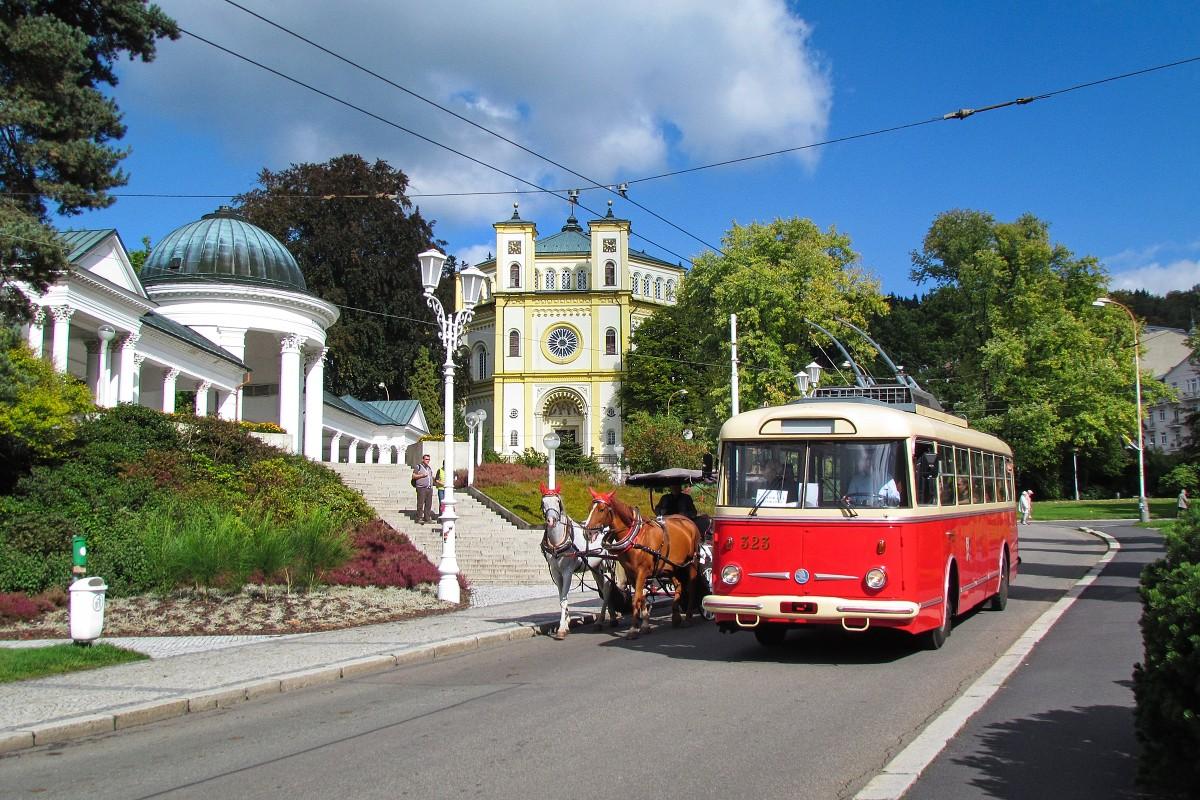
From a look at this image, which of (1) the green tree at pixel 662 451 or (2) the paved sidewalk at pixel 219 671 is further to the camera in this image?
(1) the green tree at pixel 662 451

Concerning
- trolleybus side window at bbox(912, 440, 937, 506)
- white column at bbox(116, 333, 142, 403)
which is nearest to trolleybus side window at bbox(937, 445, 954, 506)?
trolleybus side window at bbox(912, 440, 937, 506)

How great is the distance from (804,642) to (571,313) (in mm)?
72507

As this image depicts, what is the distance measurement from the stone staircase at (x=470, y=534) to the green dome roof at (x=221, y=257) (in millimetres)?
8084

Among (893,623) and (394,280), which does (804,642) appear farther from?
(394,280)

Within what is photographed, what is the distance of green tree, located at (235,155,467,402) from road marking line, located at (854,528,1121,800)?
4492cm

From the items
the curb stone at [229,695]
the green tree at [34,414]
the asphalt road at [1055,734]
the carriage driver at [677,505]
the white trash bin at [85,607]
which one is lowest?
the curb stone at [229,695]

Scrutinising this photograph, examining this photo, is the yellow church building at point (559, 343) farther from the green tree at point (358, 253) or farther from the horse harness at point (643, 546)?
the horse harness at point (643, 546)

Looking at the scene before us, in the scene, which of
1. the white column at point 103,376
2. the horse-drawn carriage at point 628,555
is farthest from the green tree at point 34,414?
the horse-drawn carriage at point 628,555

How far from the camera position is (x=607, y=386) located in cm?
8400

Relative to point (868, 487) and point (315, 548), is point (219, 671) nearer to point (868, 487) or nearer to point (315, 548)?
point (315, 548)

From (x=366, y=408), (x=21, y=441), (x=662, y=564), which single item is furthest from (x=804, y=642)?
(x=366, y=408)

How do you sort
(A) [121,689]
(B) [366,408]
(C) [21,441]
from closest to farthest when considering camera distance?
(A) [121,689]
(C) [21,441]
(B) [366,408]

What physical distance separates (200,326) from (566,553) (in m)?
26.9

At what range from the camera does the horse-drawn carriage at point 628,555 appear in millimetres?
13164
